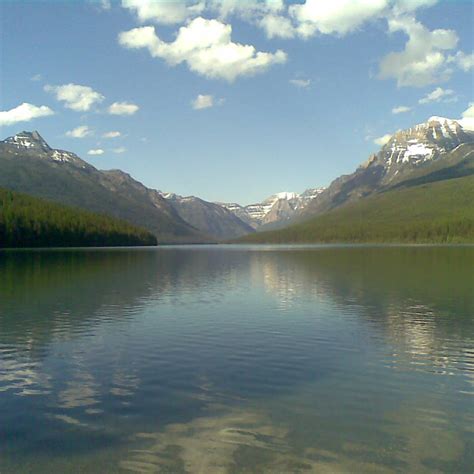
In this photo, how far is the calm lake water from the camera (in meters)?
→ 16.4

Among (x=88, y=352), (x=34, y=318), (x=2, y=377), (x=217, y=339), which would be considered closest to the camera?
(x=2, y=377)

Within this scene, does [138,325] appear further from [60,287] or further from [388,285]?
[388,285]

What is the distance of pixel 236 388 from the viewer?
23.7m

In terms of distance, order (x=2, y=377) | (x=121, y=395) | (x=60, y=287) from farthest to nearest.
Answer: (x=60, y=287) < (x=2, y=377) < (x=121, y=395)

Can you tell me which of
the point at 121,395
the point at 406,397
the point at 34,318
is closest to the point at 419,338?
the point at 406,397

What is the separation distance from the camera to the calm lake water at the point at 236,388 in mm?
16359

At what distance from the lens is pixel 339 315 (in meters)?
45.9

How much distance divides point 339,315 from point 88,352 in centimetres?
2509

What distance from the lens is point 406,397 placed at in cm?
2259

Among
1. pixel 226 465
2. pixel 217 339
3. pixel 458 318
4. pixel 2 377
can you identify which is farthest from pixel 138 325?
pixel 458 318

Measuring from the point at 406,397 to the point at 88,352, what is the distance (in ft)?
66.8

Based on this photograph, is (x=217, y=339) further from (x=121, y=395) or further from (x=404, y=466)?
(x=404, y=466)

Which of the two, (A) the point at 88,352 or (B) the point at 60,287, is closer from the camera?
(A) the point at 88,352

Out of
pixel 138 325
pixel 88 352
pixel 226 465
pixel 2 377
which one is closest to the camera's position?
pixel 226 465
